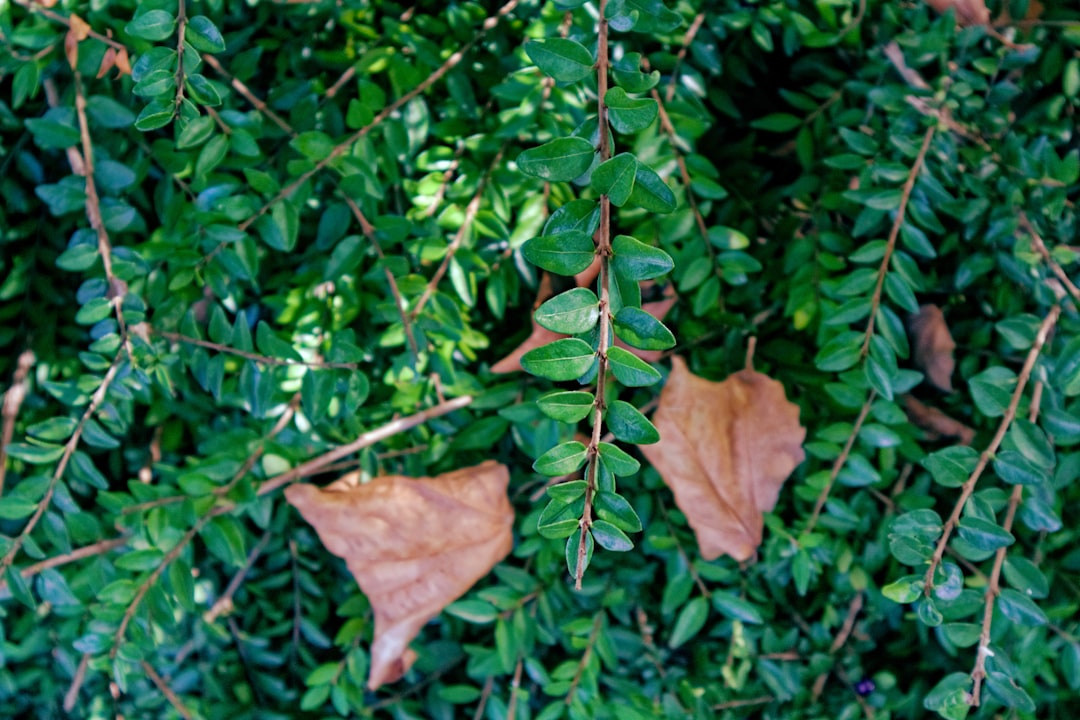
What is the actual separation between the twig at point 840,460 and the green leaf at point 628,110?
69cm

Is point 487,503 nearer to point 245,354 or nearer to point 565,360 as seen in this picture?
point 245,354

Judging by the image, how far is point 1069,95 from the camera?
1.35m

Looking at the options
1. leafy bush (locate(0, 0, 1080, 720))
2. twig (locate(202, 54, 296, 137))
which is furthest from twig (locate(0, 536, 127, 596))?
twig (locate(202, 54, 296, 137))

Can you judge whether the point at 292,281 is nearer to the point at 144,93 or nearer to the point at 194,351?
the point at 194,351

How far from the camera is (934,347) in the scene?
138 cm

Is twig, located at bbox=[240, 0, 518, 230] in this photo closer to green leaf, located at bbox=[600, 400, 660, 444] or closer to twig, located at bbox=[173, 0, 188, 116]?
twig, located at bbox=[173, 0, 188, 116]

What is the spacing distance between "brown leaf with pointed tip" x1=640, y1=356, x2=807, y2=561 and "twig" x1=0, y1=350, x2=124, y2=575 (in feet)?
2.66

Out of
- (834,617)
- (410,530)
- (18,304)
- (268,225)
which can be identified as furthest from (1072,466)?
(18,304)

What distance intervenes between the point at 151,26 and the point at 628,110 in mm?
602

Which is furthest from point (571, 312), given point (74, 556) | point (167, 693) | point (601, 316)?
point (167, 693)

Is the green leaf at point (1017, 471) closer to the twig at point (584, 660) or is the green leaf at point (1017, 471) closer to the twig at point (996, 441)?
the twig at point (996, 441)

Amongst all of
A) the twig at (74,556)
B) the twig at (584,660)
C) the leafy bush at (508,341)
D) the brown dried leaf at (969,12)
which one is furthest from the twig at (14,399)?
the brown dried leaf at (969,12)

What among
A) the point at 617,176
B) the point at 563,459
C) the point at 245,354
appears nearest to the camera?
the point at 617,176

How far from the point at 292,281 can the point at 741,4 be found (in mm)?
879
